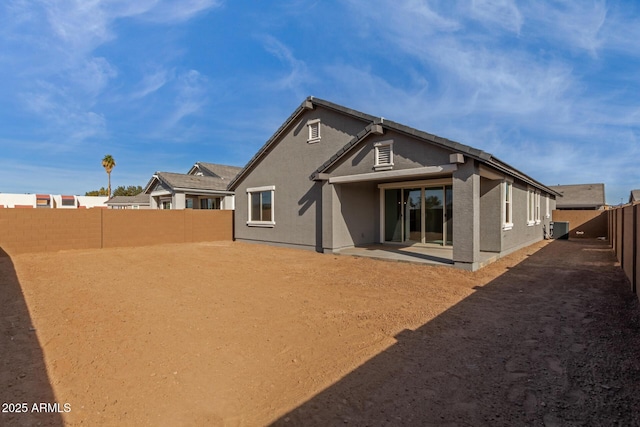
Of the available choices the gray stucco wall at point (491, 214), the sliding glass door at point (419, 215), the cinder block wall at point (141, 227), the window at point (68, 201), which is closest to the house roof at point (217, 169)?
the cinder block wall at point (141, 227)

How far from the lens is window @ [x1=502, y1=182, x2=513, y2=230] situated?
11383mm

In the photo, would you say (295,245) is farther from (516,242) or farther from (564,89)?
(564,89)

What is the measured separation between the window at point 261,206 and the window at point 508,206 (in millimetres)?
9666

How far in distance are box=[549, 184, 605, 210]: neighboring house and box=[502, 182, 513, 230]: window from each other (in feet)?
74.9

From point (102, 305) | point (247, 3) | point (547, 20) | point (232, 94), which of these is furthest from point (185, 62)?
point (547, 20)

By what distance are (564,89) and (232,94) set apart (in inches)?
733

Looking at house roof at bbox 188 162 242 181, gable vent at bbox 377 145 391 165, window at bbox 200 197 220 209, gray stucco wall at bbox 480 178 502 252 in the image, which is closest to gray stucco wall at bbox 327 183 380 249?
gable vent at bbox 377 145 391 165

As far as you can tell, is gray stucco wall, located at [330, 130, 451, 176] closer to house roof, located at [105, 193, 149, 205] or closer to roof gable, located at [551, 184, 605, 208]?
house roof, located at [105, 193, 149, 205]

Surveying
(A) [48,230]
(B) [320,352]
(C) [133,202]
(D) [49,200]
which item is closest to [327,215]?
(B) [320,352]

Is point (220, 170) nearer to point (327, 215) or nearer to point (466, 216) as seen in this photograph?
point (327, 215)

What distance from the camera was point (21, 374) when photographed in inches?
131

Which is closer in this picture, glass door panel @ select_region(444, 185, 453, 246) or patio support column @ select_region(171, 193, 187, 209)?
glass door panel @ select_region(444, 185, 453, 246)

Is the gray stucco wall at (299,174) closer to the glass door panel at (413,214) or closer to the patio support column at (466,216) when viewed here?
the glass door panel at (413,214)

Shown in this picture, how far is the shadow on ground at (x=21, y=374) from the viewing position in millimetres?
2646
